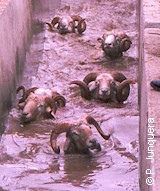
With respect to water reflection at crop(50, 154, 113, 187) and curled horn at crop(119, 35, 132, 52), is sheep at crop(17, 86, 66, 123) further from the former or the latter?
curled horn at crop(119, 35, 132, 52)

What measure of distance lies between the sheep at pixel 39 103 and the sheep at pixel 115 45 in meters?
2.82

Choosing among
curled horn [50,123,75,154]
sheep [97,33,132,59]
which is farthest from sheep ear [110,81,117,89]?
curled horn [50,123,75,154]

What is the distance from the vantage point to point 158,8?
10.6 metres

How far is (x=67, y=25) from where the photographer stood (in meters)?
15.7

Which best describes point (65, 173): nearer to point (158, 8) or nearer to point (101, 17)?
point (158, 8)

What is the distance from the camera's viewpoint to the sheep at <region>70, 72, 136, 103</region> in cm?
1105

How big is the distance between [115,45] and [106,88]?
2.66 meters

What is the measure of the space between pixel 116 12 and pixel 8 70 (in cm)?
777

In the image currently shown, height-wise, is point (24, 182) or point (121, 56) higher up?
point (121, 56)

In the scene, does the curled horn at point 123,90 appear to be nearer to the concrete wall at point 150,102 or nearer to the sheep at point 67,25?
the concrete wall at point 150,102

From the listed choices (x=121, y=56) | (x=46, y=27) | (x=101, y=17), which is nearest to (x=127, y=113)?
(x=121, y=56)

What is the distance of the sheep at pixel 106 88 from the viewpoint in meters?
11.1

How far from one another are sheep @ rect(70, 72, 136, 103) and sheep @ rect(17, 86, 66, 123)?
0.49m

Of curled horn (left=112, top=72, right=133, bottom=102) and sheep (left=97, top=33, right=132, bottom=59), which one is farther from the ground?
sheep (left=97, top=33, right=132, bottom=59)
